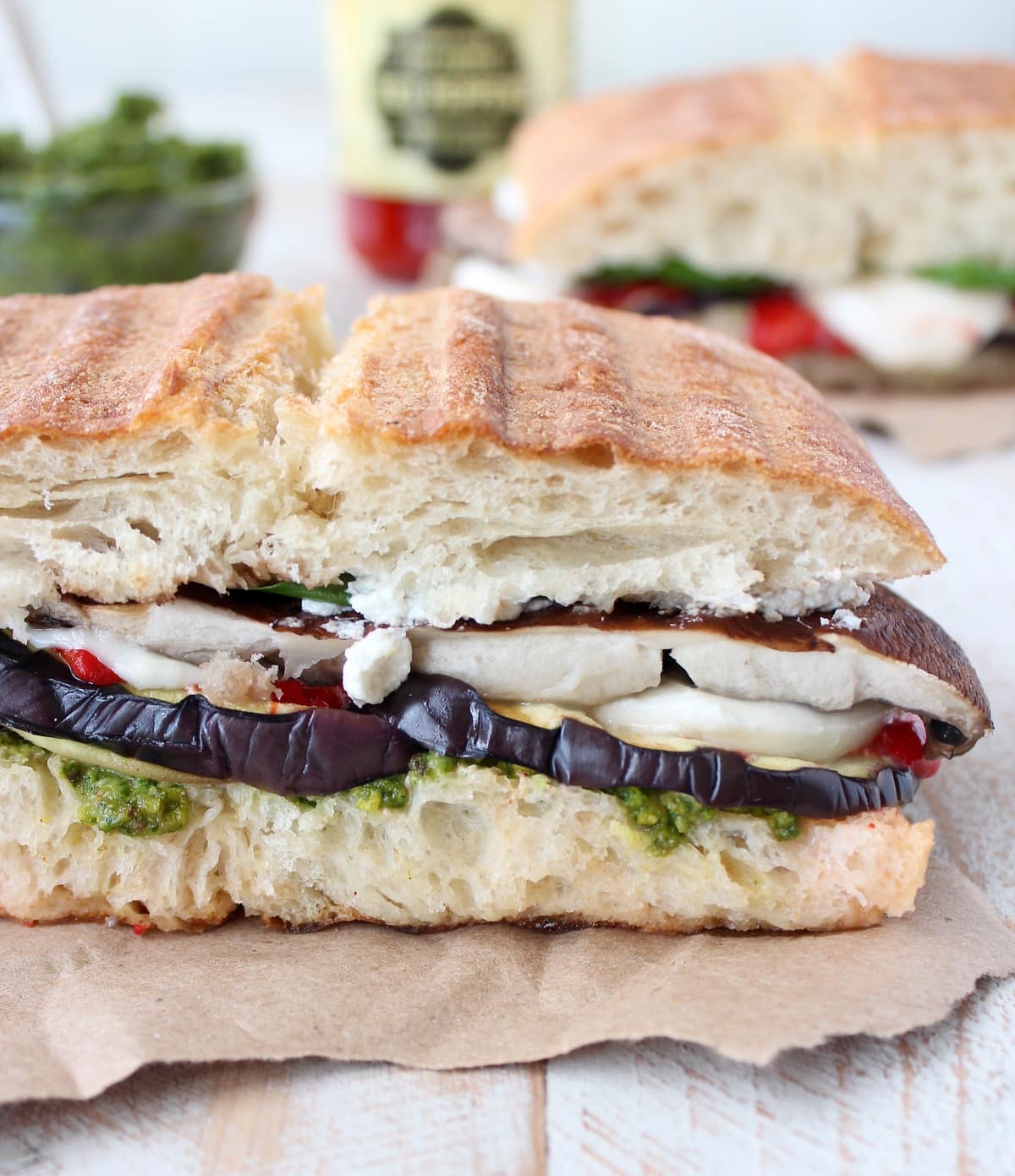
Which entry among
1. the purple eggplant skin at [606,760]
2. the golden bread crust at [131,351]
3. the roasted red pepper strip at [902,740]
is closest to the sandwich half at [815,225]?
the golden bread crust at [131,351]

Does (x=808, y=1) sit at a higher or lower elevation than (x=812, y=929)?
lower

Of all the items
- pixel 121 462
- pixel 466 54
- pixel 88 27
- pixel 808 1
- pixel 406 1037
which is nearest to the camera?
pixel 406 1037

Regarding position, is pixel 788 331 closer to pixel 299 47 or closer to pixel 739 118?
pixel 739 118

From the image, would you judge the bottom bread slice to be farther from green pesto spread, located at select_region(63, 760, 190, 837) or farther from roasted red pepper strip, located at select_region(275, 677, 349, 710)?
roasted red pepper strip, located at select_region(275, 677, 349, 710)

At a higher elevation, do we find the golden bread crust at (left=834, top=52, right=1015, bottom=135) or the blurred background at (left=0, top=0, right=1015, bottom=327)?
the golden bread crust at (left=834, top=52, right=1015, bottom=135)

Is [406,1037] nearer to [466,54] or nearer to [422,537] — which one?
[422,537]

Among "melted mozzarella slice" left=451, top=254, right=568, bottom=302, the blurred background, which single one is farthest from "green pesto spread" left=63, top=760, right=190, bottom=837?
the blurred background

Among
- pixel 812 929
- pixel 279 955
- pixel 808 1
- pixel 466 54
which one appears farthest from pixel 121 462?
pixel 808 1

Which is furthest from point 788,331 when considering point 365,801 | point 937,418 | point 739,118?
point 365,801
